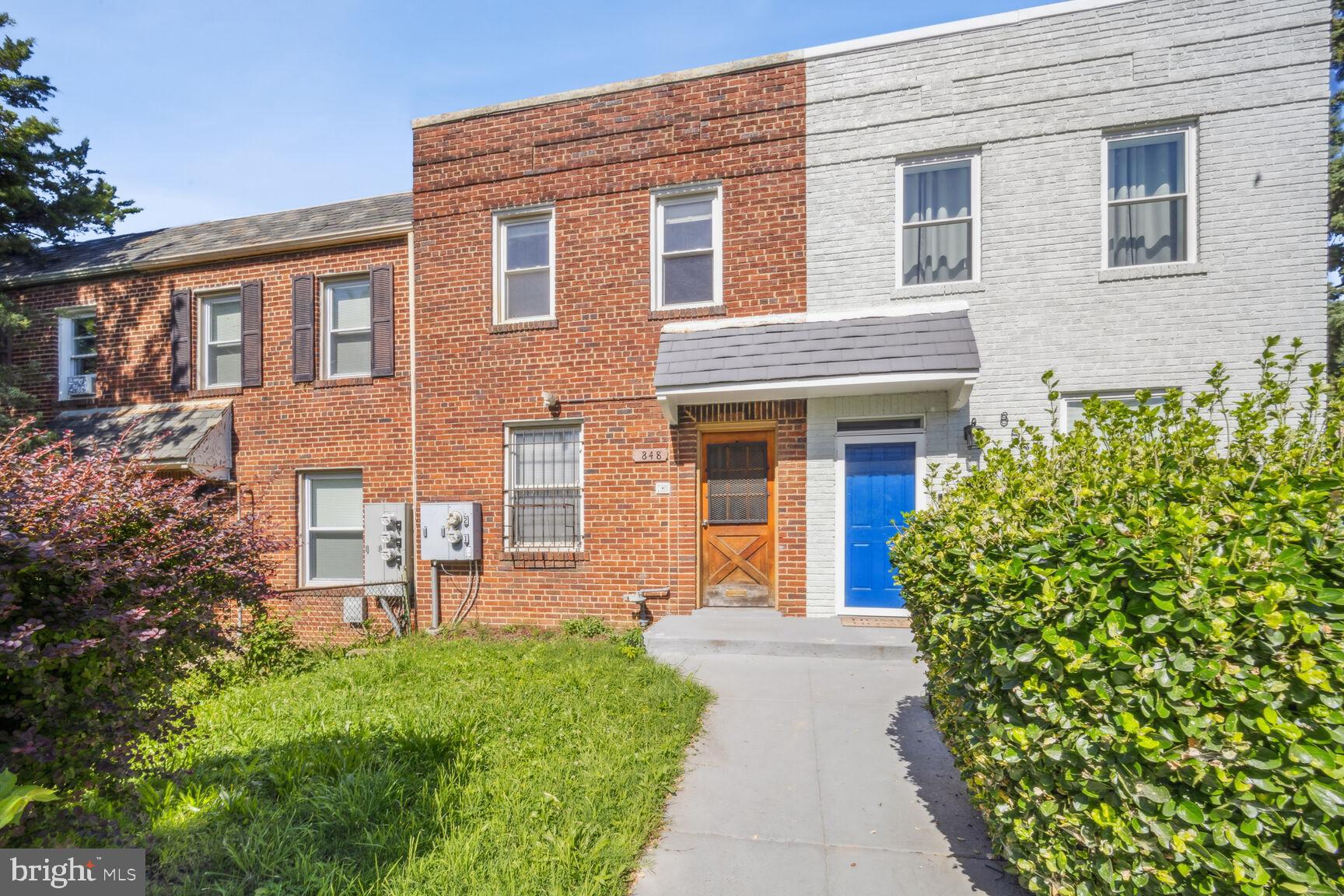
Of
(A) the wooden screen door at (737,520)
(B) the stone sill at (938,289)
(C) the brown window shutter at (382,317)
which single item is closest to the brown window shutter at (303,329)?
(C) the brown window shutter at (382,317)

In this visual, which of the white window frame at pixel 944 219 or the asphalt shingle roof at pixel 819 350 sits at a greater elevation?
the white window frame at pixel 944 219

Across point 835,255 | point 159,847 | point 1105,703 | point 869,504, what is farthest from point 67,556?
point 835,255

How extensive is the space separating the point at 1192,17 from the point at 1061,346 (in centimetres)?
380

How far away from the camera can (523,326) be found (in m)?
8.32

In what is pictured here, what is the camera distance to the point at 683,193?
7980 millimetres

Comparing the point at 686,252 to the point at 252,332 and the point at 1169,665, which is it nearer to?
the point at 252,332

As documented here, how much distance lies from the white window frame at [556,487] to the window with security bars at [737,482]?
5.52 feet

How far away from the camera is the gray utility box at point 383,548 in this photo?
8.53 m

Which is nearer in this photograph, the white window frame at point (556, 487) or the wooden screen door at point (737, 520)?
the wooden screen door at point (737, 520)

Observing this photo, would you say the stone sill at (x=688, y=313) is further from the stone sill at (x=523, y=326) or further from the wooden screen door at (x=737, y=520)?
the wooden screen door at (x=737, y=520)

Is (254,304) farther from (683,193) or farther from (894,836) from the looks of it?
(894,836)

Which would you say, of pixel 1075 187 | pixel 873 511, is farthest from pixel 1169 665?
pixel 1075 187

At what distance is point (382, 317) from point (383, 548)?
330 cm

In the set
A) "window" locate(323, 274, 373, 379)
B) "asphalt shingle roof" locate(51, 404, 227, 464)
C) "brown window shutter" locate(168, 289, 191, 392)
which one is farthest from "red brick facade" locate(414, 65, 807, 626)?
"brown window shutter" locate(168, 289, 191, 392)
